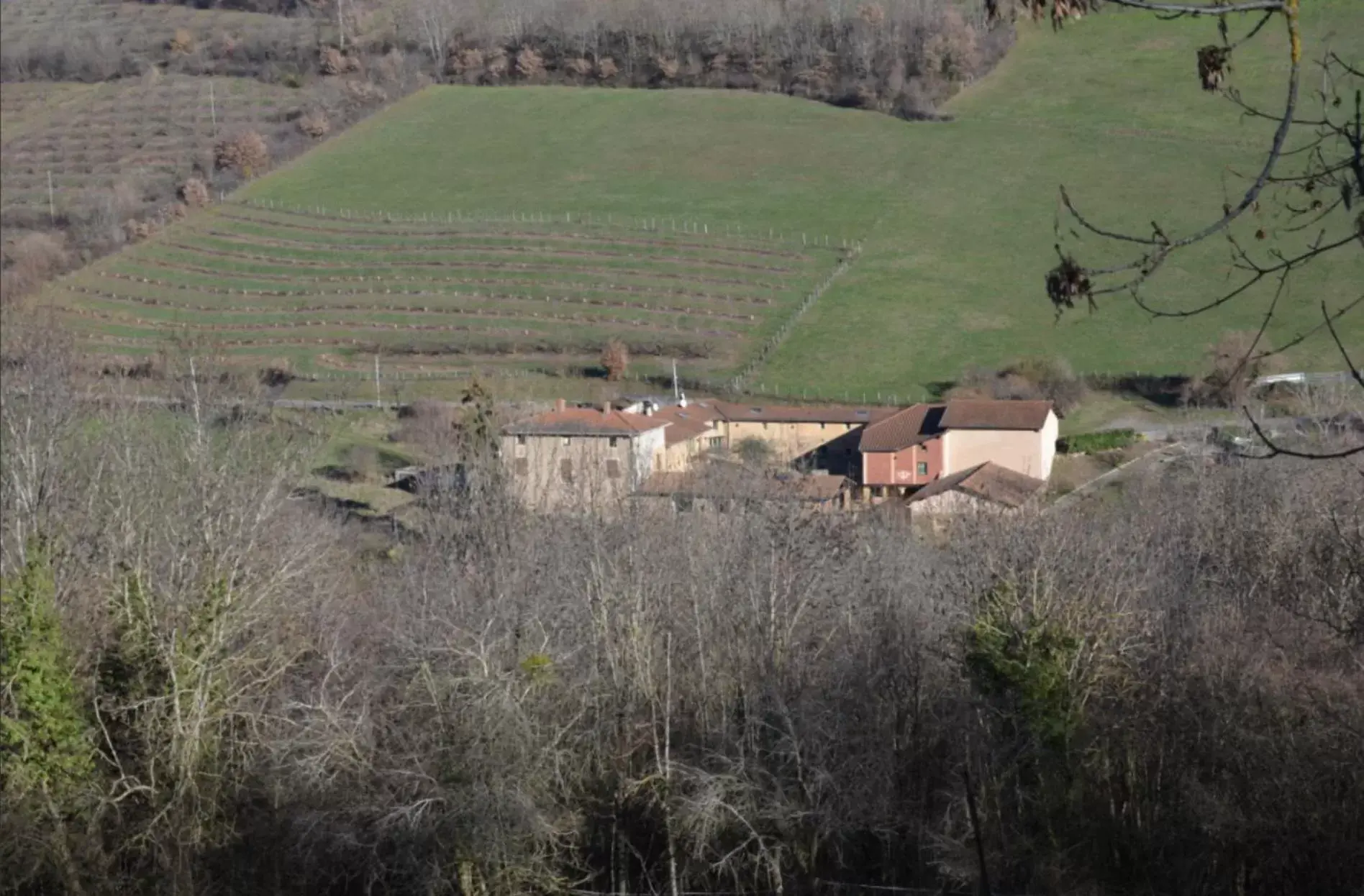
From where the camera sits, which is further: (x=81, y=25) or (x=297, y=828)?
(x=81, y=25)

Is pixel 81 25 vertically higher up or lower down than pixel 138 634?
higher up

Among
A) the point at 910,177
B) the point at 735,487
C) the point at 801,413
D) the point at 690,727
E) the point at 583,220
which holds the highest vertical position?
the point at 910,177

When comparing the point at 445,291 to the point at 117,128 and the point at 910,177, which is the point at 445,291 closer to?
the point at 910,177

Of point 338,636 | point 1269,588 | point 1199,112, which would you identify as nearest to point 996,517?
point 1269,588

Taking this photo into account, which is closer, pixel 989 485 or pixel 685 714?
pixel 685 714

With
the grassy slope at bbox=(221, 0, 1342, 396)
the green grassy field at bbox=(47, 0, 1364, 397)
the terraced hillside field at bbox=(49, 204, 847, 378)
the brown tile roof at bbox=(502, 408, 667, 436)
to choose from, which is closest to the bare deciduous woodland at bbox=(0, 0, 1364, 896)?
the brown tile roof at bbox=(502, 408, 667, 436)

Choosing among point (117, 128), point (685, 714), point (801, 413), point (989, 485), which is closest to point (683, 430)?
point (801, 413)

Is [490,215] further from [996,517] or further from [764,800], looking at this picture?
[764,800]
